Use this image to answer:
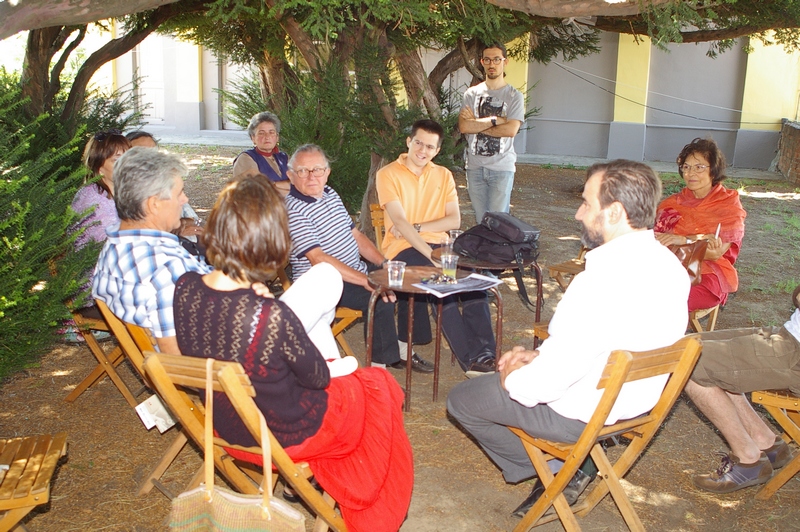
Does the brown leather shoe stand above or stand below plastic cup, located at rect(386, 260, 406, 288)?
below

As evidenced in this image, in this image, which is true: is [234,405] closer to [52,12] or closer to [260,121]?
[52,12]

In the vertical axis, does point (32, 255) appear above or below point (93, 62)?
below

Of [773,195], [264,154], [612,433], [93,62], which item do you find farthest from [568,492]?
[773,195]

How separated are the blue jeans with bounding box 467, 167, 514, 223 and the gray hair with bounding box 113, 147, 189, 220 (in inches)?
142

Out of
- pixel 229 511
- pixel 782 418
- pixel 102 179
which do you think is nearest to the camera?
pixel 229 511

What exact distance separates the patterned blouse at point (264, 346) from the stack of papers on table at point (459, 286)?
1.38 metres

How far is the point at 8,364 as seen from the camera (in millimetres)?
3123

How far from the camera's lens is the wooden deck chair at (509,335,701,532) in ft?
7.81

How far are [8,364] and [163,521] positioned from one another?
93 cm

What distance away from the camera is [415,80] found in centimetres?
853

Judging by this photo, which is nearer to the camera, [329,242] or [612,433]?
[612,433]

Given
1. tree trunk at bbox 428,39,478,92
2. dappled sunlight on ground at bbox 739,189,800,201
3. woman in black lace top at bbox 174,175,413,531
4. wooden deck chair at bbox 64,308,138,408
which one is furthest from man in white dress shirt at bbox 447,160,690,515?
dappled sunlight on ground at bbox 739,189,800,201

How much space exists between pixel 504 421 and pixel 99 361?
2.35 metres

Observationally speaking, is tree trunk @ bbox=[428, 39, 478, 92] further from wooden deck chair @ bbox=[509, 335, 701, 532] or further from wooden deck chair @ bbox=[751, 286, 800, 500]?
wooden deck chair @ bbox=[509, 335, 701, 532]
